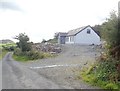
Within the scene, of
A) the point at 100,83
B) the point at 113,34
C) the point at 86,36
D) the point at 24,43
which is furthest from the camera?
the point at 86,36

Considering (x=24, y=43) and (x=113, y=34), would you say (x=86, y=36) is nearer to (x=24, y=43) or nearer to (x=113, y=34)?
(x=24, y=43)

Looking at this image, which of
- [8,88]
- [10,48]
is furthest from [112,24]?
[10,48]

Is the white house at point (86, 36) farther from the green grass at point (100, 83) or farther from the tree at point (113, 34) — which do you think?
the green grass at point (100, 83)

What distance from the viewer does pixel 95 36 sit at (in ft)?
207

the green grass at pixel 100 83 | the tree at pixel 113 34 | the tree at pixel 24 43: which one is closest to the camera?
the green grass at pixel 100 83

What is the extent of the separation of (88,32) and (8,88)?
50.5m

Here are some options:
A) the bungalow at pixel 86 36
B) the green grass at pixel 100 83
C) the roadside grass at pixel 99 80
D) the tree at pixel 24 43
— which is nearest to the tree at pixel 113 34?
the roadside grass at pixel 99 80

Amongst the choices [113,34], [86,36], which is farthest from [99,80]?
[86,36]

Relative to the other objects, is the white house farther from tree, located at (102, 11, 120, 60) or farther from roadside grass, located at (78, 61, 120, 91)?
roadside grass, located at (78, 61, 120, 91)

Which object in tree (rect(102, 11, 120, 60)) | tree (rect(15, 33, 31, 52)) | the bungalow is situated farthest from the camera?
the bungalow

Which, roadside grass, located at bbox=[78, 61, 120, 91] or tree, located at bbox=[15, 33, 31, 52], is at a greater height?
tree, located at bbox=[15, 33, 31, 52]

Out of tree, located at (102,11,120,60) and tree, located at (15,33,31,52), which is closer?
tree, located at (102,11,120,60)

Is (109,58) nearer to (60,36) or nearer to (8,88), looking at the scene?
(8,88)

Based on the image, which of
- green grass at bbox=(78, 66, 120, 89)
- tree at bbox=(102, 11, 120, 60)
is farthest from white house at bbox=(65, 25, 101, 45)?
green grass at bbox=(78, 66, 120, 89)
